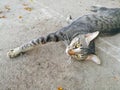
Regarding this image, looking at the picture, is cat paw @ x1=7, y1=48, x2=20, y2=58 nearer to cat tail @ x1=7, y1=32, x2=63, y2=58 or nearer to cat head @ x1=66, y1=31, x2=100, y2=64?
cat tail @ x1=7, y1=32, x2=63, y2=58

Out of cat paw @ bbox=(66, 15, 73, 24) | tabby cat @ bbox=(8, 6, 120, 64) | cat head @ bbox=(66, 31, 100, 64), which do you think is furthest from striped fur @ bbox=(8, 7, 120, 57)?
cat paw @ bbox=(66, 15, 73, 24)

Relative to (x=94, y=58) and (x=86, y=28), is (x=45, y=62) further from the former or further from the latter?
(x=86, y=28)

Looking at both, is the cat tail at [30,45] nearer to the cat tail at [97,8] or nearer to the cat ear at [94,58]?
the cat ear at [94,58]

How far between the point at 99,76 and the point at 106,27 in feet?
3.61

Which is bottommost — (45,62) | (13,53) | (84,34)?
(45,62)

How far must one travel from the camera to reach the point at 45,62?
129 inches

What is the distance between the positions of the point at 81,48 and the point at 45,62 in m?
0.55

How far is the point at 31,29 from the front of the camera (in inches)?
156

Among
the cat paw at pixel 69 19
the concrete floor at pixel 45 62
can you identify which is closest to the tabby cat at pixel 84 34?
the concrete floor at pixel 45 62

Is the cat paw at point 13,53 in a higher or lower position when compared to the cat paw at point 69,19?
lower

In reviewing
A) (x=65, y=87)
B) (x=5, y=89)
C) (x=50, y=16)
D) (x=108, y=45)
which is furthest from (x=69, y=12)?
(x=5, y=89)

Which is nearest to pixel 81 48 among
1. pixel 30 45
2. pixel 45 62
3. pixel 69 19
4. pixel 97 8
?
pixel 45 62

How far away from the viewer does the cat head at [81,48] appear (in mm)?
3238

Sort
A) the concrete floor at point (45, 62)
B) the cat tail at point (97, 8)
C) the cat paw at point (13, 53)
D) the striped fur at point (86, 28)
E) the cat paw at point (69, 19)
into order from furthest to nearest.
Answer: the cat tail at point (97, 8)
the cat paw at point (69, 19)
the striped fur at point (86, 28)
the cat paw at point (13, 53)
the concrete floor at point (45, 62)
